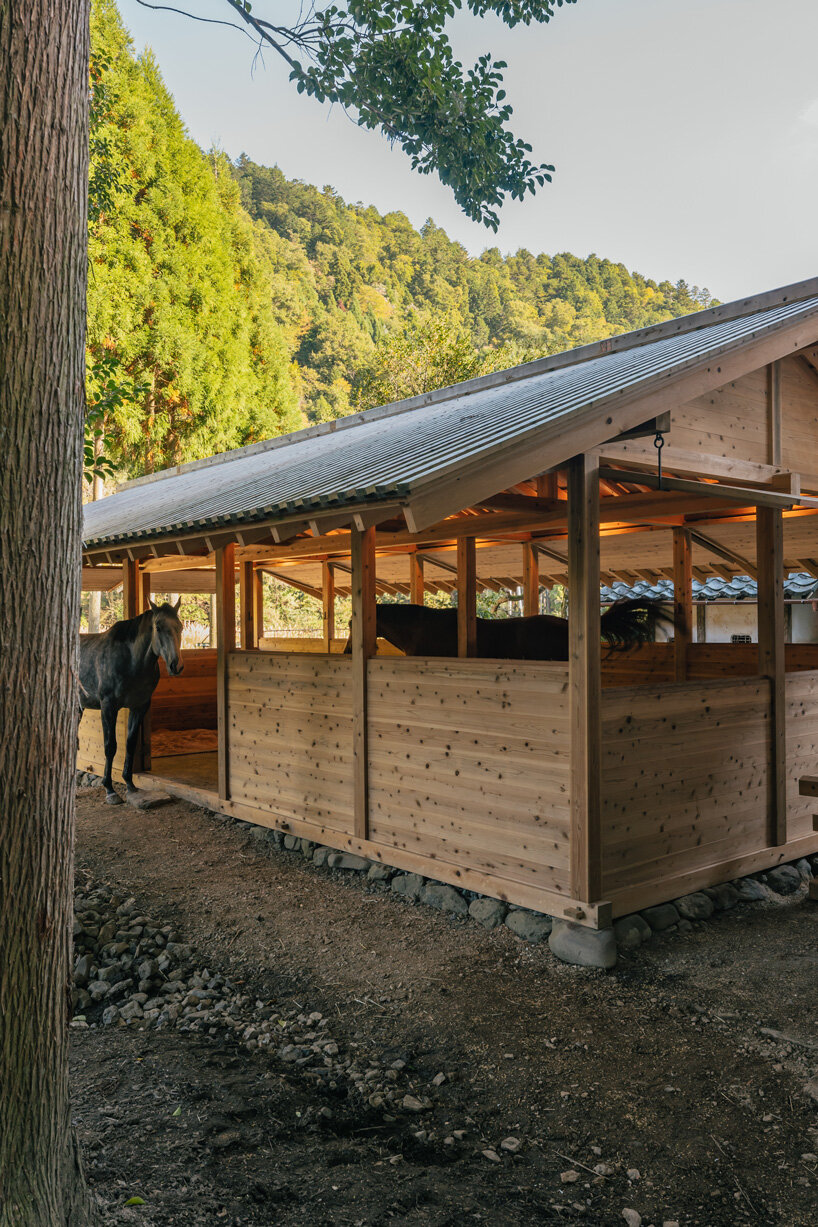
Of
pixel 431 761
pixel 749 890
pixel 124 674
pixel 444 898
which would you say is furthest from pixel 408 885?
pixel 124 674

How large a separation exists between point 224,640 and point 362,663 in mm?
2137

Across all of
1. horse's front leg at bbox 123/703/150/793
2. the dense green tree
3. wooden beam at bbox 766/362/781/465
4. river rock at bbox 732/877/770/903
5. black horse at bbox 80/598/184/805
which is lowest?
river rock at bbox 732/877/770/903

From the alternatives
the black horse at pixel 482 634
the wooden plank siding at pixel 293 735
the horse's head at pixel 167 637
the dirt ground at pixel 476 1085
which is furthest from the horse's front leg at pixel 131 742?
the dirt ground at pixel 476 1085

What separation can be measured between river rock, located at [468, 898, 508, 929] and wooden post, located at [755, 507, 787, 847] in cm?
224

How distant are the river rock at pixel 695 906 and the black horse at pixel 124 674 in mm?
5527

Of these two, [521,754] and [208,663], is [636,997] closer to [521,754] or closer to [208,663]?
[521,754]

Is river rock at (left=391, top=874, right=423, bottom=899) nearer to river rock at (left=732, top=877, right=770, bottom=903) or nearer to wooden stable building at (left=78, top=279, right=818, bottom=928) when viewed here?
wooden stable building at (left=78, top=279, right=818, bottom=928)

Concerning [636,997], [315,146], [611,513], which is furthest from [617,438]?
[315,146]

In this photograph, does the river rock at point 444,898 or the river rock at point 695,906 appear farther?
the river rock at point 444,898

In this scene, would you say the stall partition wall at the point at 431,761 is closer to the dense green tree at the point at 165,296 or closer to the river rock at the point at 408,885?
the river rock at the point at 408,885

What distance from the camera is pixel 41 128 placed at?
2195 millimetres

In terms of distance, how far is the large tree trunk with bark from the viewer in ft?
6.93

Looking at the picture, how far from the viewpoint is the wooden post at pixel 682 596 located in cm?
783

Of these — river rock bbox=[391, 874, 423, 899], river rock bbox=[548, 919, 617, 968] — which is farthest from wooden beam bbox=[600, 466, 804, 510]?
river rock bbox=[391, 874, 423, 899]
